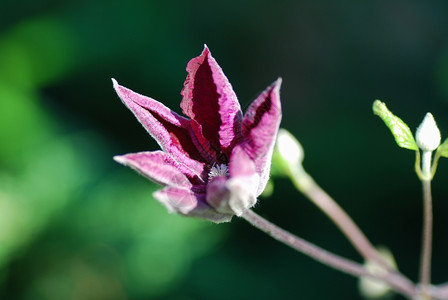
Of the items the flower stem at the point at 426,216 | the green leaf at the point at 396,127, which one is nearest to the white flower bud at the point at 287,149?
the flower stem at the point at 426,216

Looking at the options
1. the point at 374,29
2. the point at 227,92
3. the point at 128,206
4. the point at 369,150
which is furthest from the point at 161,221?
the point at 374,29

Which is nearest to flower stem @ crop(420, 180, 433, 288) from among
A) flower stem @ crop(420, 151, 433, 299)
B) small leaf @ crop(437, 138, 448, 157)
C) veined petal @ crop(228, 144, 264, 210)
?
flower stem @ crop(420, 151, 433, 299)

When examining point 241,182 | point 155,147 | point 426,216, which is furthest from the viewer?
point 155,147

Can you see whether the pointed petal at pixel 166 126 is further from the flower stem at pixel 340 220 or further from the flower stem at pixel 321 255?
the flower stem at pixel 340 220

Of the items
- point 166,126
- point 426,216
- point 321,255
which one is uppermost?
point 166,126

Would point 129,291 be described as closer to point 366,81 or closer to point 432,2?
point 366,81

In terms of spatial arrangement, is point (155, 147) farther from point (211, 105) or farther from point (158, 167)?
point (158, 167)

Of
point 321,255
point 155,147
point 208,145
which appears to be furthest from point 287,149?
point 155,147
